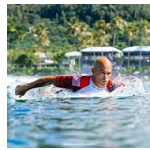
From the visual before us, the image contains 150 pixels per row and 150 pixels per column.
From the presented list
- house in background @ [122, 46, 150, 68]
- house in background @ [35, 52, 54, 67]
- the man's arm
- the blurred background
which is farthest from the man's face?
house in background @ [35, 52, 54, 67]

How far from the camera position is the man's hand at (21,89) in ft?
33.0

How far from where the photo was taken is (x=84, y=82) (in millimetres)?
9812

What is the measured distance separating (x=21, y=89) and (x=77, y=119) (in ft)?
10.2

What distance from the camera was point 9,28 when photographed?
266ft

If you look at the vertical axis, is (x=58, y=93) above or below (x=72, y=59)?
below

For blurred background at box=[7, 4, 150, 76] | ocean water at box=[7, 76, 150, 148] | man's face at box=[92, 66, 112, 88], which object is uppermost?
blurred background at box=[7, 4, 150, 76]

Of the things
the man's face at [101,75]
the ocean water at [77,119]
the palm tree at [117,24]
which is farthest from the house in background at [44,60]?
the man's face at [101,75]

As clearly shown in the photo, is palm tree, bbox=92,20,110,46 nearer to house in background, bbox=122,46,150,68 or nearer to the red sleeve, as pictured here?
house in background, bbox=122,46,150,68

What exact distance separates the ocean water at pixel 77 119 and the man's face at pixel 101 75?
1.17 ft

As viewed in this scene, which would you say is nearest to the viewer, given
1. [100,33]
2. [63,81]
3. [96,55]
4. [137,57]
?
[63,81]

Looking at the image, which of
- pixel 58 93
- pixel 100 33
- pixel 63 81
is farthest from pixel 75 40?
pixel 63 81

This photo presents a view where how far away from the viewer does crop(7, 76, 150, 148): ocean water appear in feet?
18.7

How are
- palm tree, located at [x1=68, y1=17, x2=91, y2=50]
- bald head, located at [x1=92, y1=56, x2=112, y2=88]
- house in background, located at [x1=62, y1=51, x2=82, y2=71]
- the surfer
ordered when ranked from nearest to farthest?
bald head, located at [x1=92, y1=56, x2=112, y2=88] → the surfer → house in background, located at [x1=62, y1=51, x2=82, y2=71] → palm tree, located at [x1=68, y1=17, x2=91, y2=50]

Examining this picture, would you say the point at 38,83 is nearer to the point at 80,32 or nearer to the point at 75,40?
the point at 80,32
